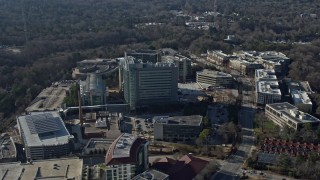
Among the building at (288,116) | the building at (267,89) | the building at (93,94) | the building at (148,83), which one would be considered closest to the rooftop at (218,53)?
the building at (267,89)

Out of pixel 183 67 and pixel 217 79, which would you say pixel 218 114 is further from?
pixel 183 67

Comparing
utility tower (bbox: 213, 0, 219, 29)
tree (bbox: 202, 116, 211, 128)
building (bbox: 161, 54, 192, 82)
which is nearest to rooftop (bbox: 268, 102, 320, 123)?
tree (bbox: 202, 116, 211, 128)

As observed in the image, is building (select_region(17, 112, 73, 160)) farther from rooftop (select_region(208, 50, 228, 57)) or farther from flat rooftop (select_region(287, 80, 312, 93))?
rooftop (select_region(208, 50, 228, 57))

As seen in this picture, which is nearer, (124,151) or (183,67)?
(124,151)

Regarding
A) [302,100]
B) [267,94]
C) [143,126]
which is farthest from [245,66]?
[143,126]

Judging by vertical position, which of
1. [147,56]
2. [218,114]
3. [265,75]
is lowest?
[218,114]

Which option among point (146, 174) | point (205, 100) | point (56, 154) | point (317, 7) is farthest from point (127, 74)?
A: point (317, 7)
